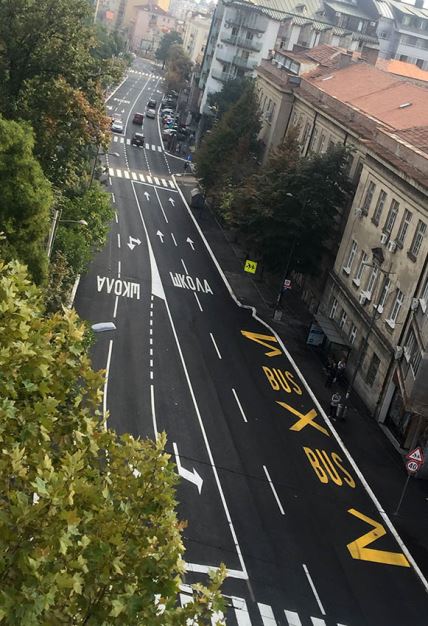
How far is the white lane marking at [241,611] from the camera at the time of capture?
25.3m

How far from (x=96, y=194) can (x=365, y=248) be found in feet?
55.1

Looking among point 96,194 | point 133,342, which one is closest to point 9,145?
point 133,342

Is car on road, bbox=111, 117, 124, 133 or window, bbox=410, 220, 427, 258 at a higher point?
window, bbox=410, 220, 427, 258

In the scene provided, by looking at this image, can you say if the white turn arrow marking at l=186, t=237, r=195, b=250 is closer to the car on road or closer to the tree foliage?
the tree foliage

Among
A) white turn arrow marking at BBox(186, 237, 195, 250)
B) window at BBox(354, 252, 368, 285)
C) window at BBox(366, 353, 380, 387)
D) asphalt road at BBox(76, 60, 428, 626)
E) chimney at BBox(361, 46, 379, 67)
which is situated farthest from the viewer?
chimney at BBox(361, 46, 379, 67)

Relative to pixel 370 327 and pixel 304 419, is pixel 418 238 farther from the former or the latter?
pixel 304 419

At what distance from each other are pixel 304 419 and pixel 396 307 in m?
8.35

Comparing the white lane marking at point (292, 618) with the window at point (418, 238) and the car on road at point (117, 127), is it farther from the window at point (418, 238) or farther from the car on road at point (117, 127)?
the car on road at point (117, 127)

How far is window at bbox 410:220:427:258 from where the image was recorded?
4311 cm

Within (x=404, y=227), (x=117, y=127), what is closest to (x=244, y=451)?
(x=404, y=227)

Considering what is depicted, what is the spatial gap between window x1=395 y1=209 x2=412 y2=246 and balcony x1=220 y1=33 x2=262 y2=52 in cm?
8021

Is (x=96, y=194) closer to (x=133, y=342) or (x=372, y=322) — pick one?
(x=133, y=342)

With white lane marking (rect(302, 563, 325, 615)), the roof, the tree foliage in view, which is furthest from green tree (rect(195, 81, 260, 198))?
white lane marking (rect(302, 563, 325, 615))

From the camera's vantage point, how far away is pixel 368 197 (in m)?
52.1
